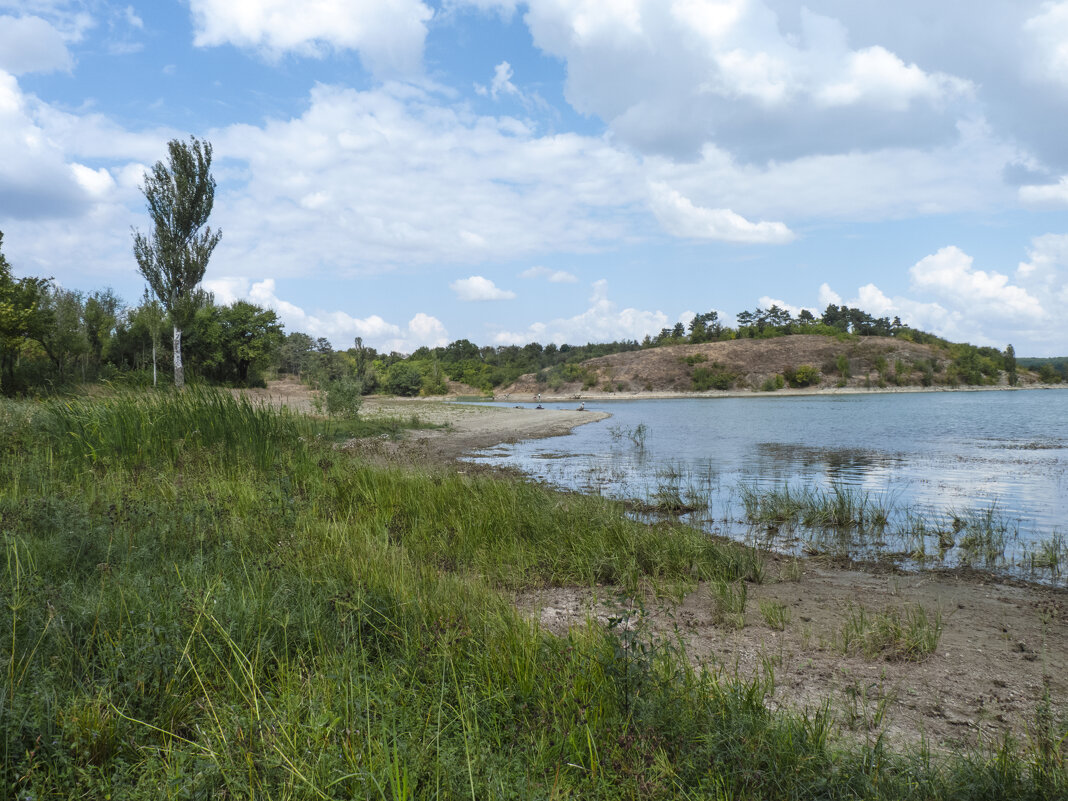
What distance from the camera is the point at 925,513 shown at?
1004 centimetres

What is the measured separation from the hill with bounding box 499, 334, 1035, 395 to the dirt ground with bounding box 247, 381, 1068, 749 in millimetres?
95061

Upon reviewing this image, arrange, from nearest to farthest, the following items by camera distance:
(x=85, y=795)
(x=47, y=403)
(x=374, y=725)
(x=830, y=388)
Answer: (x=85, y=795) < (x=374, y=725) < (x=47, y=403) < (x=830, y=388)

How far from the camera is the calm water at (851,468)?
388 inches

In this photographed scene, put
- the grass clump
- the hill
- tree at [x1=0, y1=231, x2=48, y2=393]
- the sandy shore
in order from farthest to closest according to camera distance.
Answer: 1. the hill
2. tree at [x1=0, y1=231, x2=48, y2=393]
3. the sandy shore
4. the grass clump

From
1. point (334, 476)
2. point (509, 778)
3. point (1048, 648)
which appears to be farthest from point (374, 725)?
point (334, 476)

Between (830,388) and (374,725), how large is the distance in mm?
103686

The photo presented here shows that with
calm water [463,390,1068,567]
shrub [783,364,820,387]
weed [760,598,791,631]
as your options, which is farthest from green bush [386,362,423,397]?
weed [760,598,791,631]

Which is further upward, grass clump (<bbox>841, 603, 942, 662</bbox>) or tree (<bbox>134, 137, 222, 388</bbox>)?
tree (<bbox>134, 137, 222, 388</bbox>)

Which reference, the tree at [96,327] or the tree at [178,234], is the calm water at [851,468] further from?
the tree at [96,327]

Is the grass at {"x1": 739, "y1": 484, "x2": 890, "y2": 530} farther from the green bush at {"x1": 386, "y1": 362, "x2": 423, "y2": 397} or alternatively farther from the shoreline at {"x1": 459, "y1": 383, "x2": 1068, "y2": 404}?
the green bush at {"x1": 386, "y1": 362, "x2": 423, "y2": 397}

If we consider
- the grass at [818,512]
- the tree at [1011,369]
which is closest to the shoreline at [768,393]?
the tree at [1011,369]

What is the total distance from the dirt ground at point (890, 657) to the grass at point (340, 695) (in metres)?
0.38

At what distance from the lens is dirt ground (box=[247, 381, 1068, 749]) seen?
129 inches

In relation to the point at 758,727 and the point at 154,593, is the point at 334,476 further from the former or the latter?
the point at 758,727
